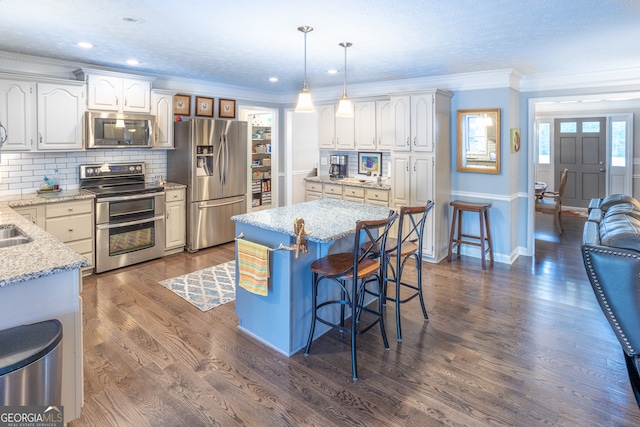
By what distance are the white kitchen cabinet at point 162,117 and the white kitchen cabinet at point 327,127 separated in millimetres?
2272

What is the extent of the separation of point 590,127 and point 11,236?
9.70 metres

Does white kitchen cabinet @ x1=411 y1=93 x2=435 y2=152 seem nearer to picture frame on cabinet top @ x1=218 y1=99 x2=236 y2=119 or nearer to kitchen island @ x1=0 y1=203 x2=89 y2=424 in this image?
picture frame on cabinet top @ x1=218 y1=99 x2=236 y2=119

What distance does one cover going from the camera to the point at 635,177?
307 inches

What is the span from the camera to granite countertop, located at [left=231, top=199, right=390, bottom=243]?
274cm

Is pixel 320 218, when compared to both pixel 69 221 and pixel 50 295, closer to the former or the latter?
pixel 50 295

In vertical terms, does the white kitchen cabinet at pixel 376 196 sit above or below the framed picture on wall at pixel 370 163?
below

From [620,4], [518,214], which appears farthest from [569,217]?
[620,4]

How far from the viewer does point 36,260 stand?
1997 millimetres

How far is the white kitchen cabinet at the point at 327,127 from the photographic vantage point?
6277 millimetres

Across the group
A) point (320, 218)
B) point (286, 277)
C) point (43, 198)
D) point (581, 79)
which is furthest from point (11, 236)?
point (581, 79)

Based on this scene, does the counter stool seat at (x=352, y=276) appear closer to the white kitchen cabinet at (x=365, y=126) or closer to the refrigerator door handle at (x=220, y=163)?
the white kitchen cabinet at (x=365, y=126)

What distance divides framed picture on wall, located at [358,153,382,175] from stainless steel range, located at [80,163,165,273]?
3029 mm

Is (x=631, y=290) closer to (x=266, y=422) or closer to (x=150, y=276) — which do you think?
(x=266, y=422)

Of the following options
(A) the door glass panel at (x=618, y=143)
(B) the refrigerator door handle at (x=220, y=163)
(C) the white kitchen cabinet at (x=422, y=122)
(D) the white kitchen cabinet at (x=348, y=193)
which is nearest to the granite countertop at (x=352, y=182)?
(D) the white kitchen cabinet at (x=348, y=193)
